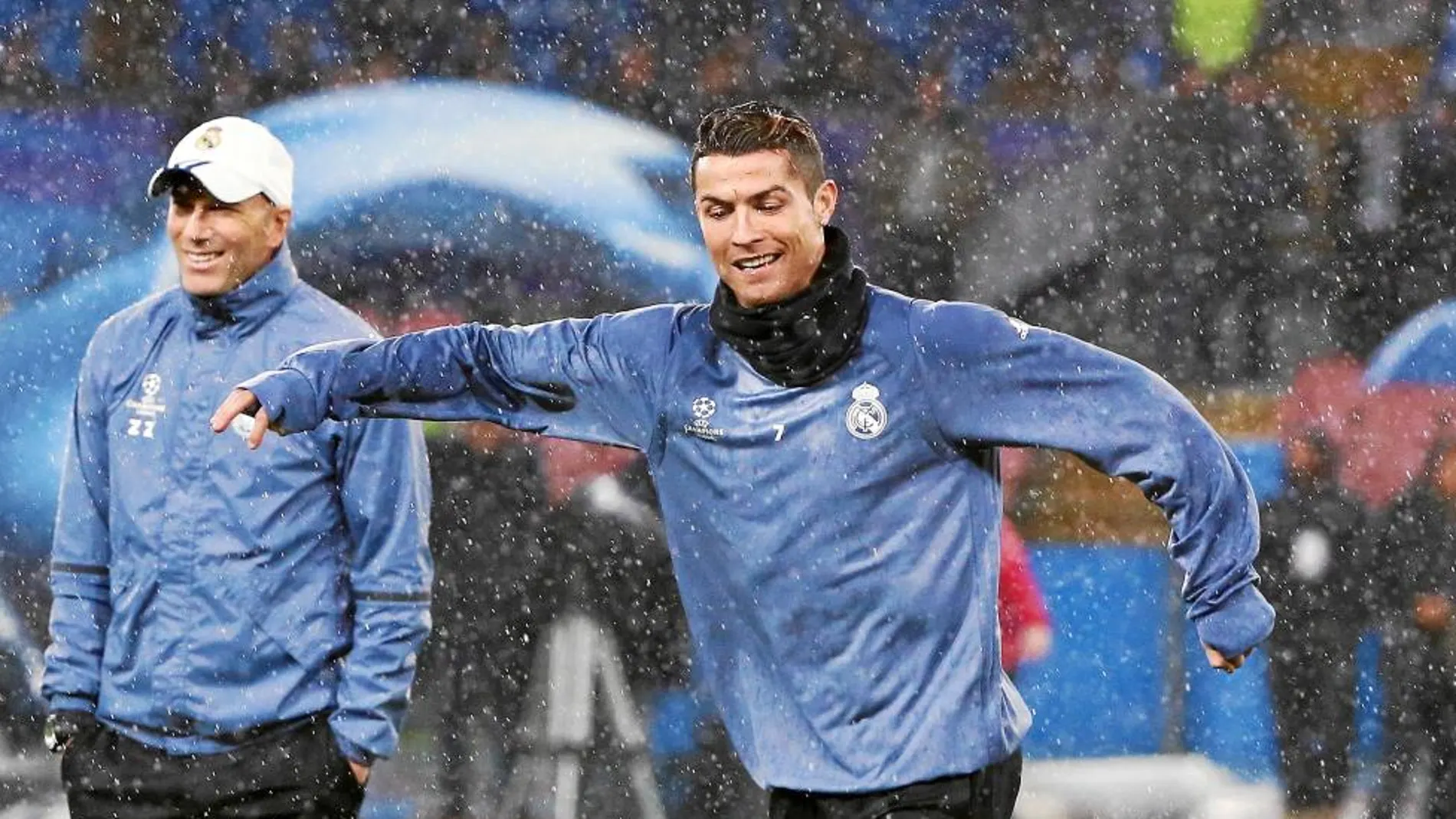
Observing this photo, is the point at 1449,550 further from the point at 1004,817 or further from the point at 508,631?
the point at 1004,817

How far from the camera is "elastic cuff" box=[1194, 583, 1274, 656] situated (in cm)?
366

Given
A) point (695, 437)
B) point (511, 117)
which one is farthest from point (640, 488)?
point (695, 437)

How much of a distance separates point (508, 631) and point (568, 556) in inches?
11.3

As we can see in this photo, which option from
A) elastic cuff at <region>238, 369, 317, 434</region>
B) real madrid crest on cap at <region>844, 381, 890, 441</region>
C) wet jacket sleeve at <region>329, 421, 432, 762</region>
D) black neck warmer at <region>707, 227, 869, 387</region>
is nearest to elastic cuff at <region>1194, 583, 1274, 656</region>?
real madrid crest on cap at <region>844, 381, 890, 441</region>

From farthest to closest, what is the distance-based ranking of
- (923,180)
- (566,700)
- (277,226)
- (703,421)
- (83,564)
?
(923,180)
(566,700)
(277,226)
(83,564)
(703,421)

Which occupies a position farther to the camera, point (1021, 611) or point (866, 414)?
point (1021, 611)

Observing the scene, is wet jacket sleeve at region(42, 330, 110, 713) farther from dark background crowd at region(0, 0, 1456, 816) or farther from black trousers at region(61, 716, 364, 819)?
dark background crowd at region(0, 0, 1456, 816)

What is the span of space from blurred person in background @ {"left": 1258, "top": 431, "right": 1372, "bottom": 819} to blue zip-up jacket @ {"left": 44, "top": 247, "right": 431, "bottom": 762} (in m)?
3.18

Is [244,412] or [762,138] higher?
[762,138]

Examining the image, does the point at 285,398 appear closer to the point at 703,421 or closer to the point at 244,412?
the point at 244,412

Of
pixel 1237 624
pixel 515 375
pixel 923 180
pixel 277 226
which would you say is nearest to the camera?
pixel 1237 624

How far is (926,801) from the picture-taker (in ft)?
12.5

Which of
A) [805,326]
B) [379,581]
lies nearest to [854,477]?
[805,326]

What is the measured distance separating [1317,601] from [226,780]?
3668 millimetres
